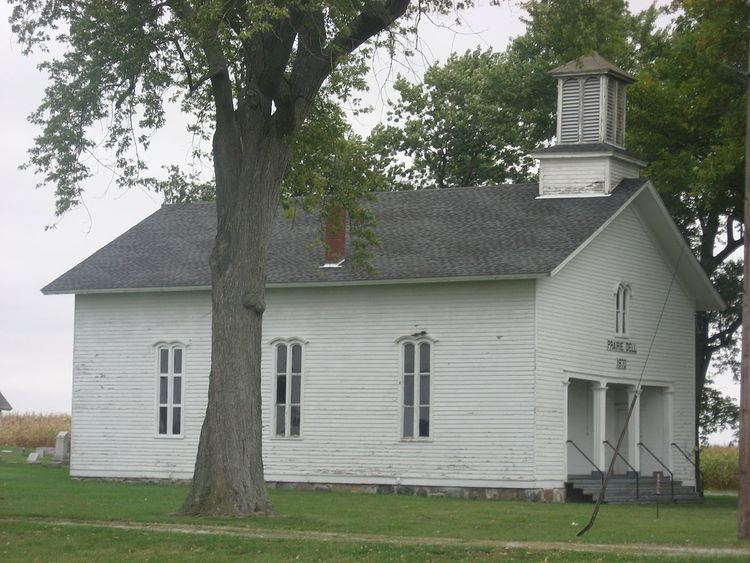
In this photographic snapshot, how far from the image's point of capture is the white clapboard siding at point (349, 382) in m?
34.6

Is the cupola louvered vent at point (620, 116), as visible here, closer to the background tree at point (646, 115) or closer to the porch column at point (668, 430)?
the background tree at point (646, 115)

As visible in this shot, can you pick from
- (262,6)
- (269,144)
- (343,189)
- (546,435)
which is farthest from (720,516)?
(262,6)

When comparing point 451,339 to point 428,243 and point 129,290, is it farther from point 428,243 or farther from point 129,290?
point 129,290

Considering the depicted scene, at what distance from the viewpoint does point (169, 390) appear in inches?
1539

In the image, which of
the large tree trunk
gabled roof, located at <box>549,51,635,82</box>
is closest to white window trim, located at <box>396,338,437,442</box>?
gabled roof, located at <box>549,51,635,82</box>

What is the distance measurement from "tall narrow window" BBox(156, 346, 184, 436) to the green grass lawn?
101 inches

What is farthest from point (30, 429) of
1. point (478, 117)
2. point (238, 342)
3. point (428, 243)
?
point (238, 342)

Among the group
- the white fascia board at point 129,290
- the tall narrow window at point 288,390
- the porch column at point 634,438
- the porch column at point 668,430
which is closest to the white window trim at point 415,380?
the tall narrow window at point 288,390

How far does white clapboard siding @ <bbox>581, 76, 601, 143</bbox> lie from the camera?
38812 millimetres

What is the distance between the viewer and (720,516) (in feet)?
103

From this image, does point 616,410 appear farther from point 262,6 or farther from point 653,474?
point 262,6

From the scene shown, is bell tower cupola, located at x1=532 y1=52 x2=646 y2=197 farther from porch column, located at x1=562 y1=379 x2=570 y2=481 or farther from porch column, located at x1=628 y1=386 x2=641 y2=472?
porch column, located at x1=562 y1=379 x2=570 y2=481

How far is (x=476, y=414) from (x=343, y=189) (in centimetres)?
698

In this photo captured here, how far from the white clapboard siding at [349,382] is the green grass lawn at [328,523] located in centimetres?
151
